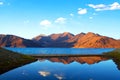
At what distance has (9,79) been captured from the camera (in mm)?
49344

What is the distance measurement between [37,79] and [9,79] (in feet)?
19.7

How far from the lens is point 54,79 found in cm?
5006

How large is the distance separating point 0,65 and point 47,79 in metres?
28.9

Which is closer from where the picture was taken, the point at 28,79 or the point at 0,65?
the point at 28,79

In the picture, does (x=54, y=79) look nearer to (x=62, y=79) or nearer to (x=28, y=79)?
(x=62, y=79)

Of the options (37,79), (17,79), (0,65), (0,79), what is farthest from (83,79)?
(0,65)

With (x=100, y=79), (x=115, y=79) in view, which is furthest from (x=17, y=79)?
(x=115, y=79)

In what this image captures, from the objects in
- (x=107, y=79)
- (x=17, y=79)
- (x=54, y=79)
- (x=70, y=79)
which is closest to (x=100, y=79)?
(x=107, y=79)

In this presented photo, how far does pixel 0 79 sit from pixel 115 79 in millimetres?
25316

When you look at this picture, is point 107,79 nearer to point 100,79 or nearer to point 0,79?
point 100,79

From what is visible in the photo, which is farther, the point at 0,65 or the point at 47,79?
the point at 0,65

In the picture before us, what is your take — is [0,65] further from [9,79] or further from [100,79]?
[100,79]

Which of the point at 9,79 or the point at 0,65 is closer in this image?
the point at 9,79

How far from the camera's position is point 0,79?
4875 centimetres
